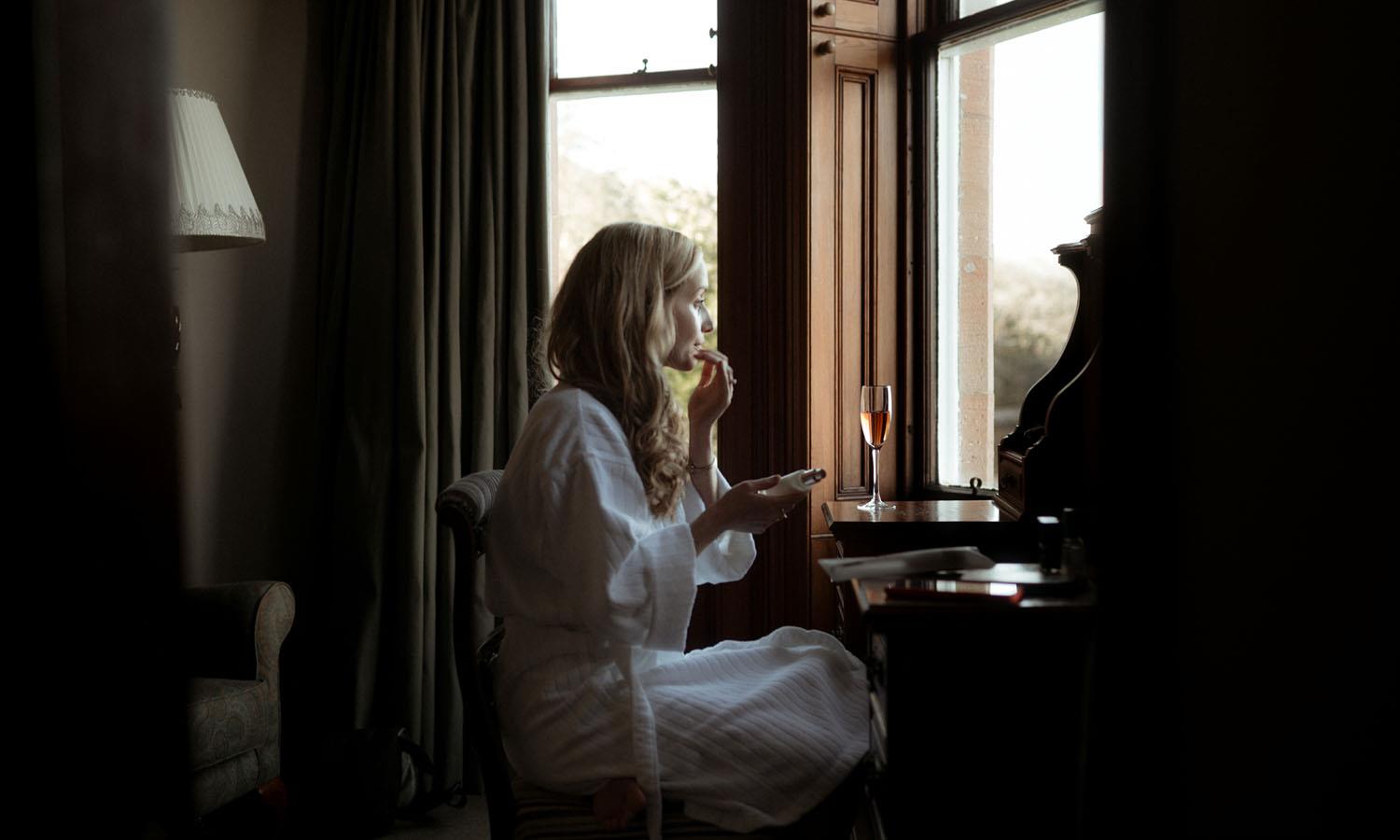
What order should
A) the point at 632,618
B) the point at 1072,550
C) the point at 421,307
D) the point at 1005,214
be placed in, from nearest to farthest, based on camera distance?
the point at 1072,550, the point at 632,618, the point at 1005,214, the point at 421,307

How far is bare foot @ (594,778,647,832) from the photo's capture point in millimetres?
1424

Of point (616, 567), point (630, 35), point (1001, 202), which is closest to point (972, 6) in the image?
point (1001, 202)

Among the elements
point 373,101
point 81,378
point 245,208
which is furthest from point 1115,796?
→ point 373,101

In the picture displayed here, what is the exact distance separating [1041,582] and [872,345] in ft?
5.22

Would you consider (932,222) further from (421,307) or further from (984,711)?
(984,711)

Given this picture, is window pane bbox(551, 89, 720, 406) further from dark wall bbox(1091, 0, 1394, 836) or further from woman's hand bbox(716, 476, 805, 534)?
dark wall bbox(1091, 0, 1394, 836)

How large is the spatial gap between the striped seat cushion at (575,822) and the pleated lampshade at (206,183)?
69.7 inches

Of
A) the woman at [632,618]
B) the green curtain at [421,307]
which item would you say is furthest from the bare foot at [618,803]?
the green curtain at [421,307]

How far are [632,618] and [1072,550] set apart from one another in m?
0.63

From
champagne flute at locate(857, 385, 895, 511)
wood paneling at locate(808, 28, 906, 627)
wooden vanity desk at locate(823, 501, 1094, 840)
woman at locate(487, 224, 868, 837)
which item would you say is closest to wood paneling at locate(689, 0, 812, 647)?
wood paneling at locate(808, 28, 906, 627)

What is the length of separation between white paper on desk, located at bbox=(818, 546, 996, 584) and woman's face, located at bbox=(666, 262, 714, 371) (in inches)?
25.4

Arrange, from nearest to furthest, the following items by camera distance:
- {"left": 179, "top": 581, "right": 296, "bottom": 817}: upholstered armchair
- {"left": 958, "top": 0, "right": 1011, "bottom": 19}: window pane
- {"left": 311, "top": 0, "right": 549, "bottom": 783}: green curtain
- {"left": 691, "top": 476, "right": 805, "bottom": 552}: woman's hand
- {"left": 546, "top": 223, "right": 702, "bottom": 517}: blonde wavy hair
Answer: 1. {"left": 691, "top": 476, "right": 805, "bottom": 552}: woman's hand
2. {"left": 546, "top": 223, "right": 702, "bottom": 517}: blonde wavy hair
3. {"left": 179, "top": 581, "right": 296, "bottom": 817}: upholstered armchair
4. {"left": 958, "top": 0, "right": 1011, "bottom": 19}: window pane
5. {"left": 311, "top": 0, "right": 549, "bottom": 783}: green curtain

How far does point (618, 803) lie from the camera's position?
4.72ft

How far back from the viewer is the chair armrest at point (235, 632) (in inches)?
99.4
